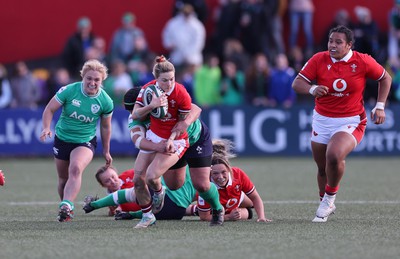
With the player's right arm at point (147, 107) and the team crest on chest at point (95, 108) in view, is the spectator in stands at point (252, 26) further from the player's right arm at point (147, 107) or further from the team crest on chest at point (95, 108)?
the player's right arm at point (147, 107)

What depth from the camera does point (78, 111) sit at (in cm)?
1027

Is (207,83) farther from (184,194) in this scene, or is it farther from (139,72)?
(184,194)

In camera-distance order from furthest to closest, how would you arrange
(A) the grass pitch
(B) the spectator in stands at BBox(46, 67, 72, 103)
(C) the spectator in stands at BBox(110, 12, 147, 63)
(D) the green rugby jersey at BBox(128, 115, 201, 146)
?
(C) the spectator in stands at BBox(110, 12, 147, 63)
(B) the spectator in stands at BBox(46, 67, 72, 103)
(D) the green rugby jersey at BBox(128, 115, 201, 146)
(A) the grass pitch

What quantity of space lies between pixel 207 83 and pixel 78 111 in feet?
30.8

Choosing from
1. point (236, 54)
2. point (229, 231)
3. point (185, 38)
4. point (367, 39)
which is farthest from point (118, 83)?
point (229, 231)

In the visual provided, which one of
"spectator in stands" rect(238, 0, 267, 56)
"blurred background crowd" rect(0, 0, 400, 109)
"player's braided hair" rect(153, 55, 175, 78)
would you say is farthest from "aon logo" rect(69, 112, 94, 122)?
"spectator in stands" rect(238, 0, 267, 56)

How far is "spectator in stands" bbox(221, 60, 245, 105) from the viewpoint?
19562 mm

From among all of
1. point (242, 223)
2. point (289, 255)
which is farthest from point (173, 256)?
point (242, 223)

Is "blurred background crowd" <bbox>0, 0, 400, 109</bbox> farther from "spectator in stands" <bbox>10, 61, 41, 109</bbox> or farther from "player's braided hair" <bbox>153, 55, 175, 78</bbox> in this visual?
"player's braided hair" <bbox>153, 55, 175, 78</bbox>

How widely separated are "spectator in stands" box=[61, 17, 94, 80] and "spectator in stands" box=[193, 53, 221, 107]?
2.75 meters

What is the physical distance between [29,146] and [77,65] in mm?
2576

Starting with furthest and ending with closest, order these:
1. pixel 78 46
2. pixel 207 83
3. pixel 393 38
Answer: pixel 393 38, pixel 78 46, pixel 207 83

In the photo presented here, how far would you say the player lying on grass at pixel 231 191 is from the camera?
971 cm

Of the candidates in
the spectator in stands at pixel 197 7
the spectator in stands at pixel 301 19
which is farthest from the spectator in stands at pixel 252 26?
the spectator in stands at pixel 197 7
